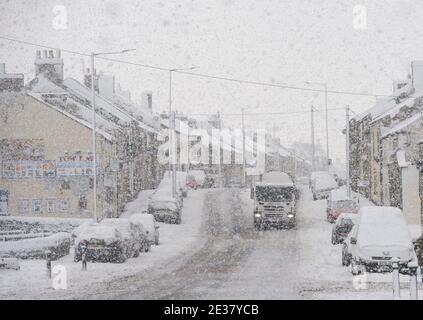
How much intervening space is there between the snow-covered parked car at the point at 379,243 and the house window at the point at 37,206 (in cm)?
2705

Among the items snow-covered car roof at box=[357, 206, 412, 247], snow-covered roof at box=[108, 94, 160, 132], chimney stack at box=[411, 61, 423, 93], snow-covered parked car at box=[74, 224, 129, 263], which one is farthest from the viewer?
snow-covered roof at box=[108, 94, 160, 132]

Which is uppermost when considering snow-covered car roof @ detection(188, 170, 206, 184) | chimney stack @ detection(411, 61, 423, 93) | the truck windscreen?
chimney stack @ detection(411, 61, 423, 93)

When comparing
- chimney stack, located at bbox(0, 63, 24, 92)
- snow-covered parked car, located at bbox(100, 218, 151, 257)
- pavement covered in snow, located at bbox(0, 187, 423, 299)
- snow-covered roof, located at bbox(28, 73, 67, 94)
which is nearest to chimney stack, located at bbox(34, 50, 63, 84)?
snow-covered roof, located at bbox(28, 73, 67, 94)

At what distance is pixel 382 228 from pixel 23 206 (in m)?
28.9

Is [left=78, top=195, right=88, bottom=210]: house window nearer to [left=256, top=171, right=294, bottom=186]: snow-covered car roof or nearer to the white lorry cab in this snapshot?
the white lorry cab

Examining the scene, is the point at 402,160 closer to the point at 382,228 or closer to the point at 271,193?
the point at 271,193

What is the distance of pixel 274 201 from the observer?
42.4 metres

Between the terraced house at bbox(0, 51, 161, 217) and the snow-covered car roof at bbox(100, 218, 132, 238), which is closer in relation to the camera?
the snow-covered car roof at bbox(100, 218, 132, 238)

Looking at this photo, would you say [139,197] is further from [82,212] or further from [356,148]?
[356,148]

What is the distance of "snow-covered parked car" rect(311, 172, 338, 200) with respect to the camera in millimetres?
63312

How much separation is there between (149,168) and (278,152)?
48.2 meters

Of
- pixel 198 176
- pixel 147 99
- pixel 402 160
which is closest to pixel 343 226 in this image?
pixel 402 160

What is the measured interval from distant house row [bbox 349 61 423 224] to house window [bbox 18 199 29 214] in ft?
64.0

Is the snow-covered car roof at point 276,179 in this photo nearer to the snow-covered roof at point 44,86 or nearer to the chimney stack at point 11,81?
the chimney stack at point 11,81
